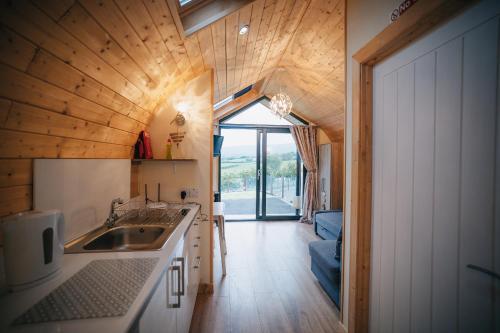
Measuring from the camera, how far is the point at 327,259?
7.07ft

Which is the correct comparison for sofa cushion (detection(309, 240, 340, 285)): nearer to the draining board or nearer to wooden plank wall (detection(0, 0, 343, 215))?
the draining board

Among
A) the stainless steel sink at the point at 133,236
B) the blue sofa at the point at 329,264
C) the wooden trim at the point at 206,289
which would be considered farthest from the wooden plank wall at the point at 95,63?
the blue sofa at the point at 329,264

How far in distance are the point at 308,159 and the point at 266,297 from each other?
3502 mm

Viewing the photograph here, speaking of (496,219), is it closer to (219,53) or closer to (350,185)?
(350,185)

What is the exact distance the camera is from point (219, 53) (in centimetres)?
209

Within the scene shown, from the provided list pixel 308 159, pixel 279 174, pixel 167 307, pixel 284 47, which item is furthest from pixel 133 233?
pixel 308 159

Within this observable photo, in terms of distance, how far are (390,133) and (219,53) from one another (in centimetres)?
172

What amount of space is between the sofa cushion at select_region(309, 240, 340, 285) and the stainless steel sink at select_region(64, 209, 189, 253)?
1.53 m

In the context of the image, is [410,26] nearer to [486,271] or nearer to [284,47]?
[486,271]

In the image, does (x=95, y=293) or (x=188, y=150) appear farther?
(x=188, y=150)

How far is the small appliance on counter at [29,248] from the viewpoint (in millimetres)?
802

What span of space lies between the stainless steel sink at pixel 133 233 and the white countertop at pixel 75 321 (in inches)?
6.9

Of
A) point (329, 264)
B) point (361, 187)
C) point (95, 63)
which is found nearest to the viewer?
point (95, 63)

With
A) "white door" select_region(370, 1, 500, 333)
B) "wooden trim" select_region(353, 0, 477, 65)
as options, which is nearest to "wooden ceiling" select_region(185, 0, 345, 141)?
"wooden trim" select_region(353, 0, 477, 65)
